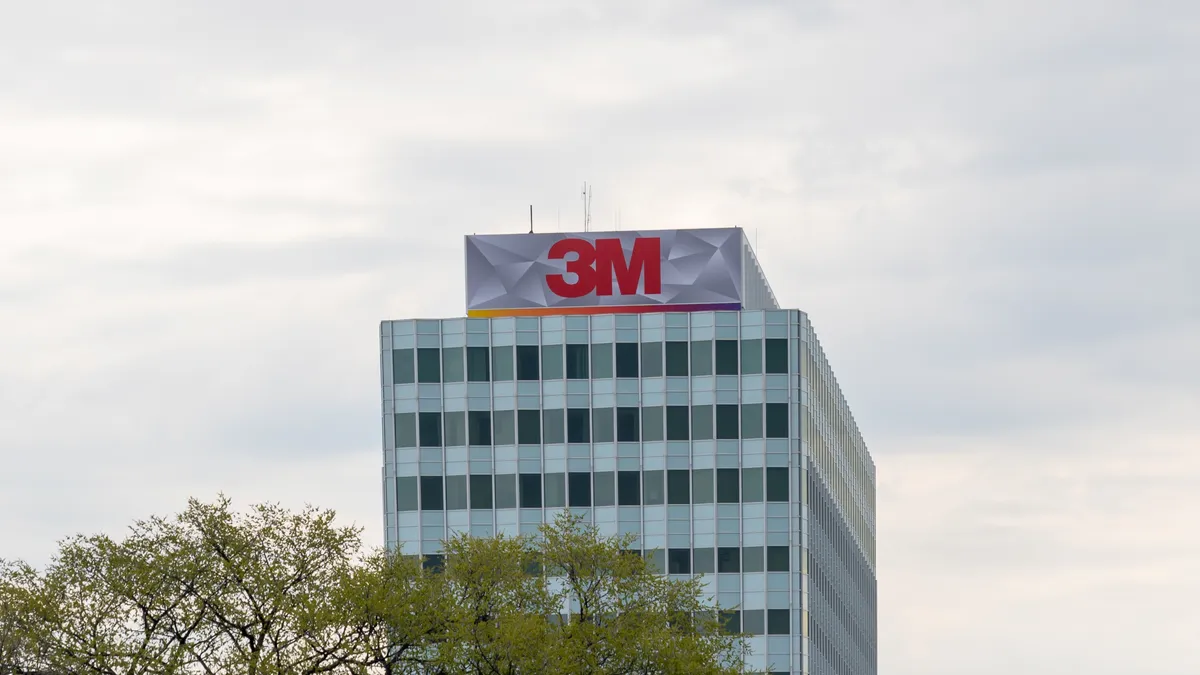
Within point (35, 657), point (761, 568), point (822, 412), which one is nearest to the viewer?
point (35, 657)

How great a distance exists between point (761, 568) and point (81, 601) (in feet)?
254

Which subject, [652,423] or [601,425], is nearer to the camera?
[652,423]

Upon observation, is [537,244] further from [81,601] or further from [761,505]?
[81,601]

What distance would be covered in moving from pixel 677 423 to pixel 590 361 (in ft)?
24.1

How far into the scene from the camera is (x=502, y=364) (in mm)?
168875

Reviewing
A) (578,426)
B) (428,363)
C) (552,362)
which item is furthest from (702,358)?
(428,363)

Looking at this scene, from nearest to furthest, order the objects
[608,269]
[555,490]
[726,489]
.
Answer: [726,489], [555,490], [608,269]

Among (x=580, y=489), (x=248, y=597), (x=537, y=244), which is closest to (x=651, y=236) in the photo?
(x=537, y=244)

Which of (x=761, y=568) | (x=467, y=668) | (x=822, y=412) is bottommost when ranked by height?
(x=467, y=668)

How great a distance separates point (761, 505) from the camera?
16588 centimetres

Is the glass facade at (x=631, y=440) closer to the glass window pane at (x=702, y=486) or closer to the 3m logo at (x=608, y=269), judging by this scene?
the glass window pane at (x=702, y=486)

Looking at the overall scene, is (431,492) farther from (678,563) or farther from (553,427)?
(678,563)

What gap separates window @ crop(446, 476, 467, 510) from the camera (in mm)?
167750

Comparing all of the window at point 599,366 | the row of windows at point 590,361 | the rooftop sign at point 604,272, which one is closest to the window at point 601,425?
the window at point 599,366
